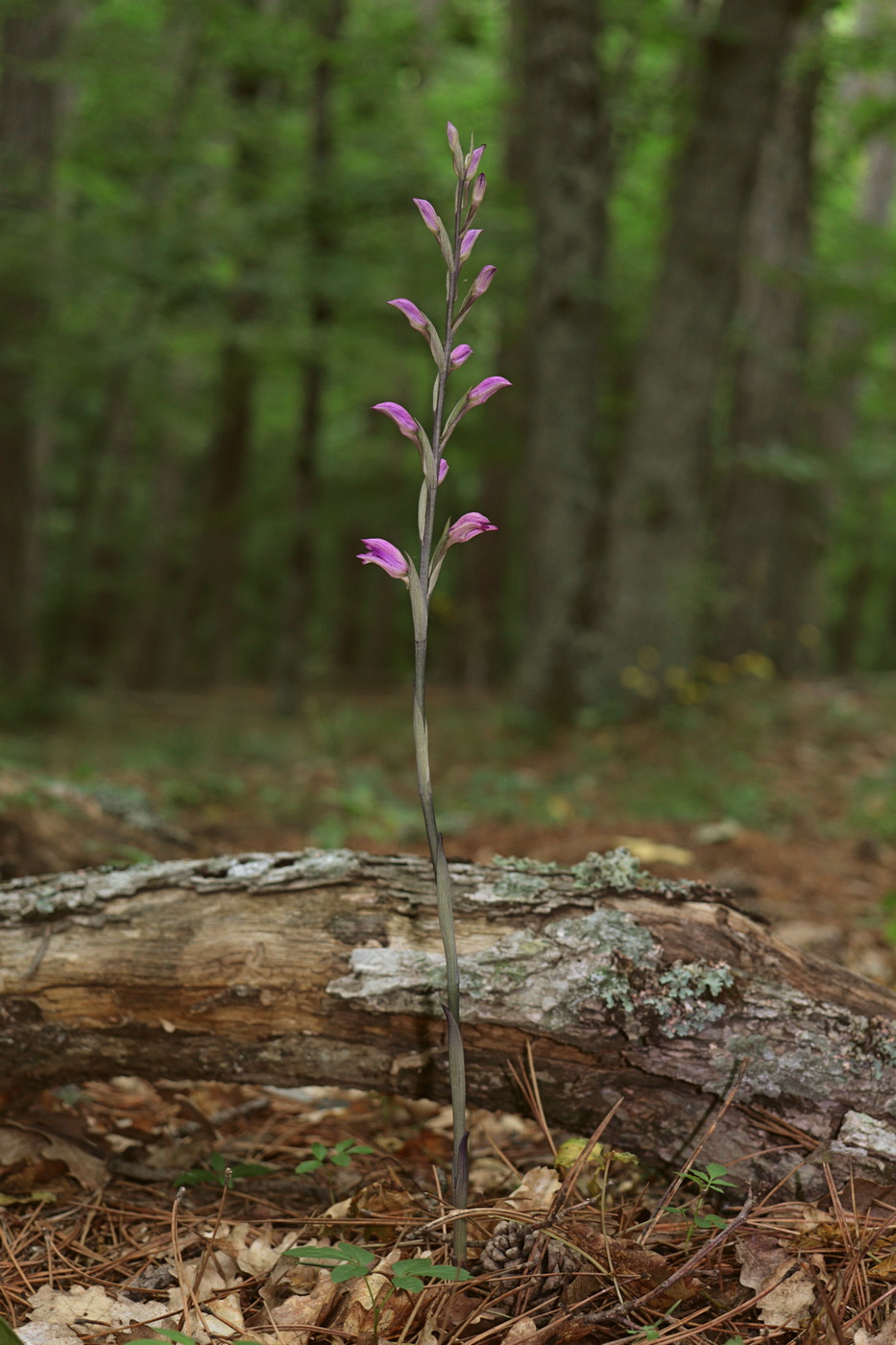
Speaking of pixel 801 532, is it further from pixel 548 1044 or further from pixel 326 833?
pixel 548 1044

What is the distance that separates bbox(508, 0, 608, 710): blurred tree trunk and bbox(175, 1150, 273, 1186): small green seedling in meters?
5.60

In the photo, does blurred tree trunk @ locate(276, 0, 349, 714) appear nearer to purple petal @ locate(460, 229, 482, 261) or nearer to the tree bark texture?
the tree bark texture

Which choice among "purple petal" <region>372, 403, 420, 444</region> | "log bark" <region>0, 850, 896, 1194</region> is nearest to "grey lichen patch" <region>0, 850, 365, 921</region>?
"log bark" <region>0, 850, 896, 1194</region>

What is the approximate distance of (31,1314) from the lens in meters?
1.62

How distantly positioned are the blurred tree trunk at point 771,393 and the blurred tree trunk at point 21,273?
6.16 metres

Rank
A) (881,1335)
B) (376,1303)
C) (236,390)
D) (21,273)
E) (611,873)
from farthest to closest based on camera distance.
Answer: (236,390)
(21,273)
(611,873)
(376,1303)
(881,1335)

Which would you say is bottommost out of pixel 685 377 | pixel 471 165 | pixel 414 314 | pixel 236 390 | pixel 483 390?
pixel 483 390

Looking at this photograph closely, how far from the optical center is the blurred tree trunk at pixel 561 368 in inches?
288

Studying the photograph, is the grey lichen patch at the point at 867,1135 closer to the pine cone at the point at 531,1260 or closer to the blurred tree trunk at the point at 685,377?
the pine cone at the point at 531,1260

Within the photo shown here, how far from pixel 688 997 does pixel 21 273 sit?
810 cm

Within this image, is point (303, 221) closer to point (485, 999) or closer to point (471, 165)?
point (471, 165)

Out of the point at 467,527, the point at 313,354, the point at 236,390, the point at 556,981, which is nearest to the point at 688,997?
the point at 556,981

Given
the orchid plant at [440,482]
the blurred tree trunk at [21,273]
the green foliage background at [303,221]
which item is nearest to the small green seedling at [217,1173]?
the orchid plant at [440,482]

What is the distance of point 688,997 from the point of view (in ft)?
6.11
